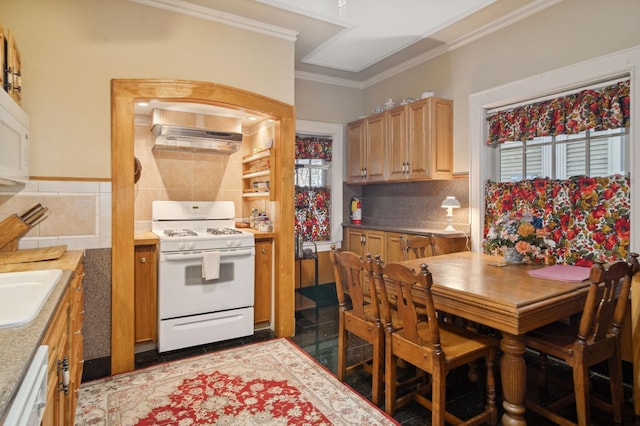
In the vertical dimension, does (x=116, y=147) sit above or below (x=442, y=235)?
above

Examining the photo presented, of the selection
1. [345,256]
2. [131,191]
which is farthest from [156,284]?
[345,256]

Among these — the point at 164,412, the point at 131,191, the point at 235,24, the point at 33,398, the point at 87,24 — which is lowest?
the point at 164,412

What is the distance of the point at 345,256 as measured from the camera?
92.2 inches

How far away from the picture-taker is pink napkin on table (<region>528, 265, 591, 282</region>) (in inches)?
87.5

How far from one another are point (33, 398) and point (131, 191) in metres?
2.18

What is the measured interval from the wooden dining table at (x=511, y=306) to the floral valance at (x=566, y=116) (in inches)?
52.6

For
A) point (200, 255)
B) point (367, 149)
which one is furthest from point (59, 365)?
point (367, 149)

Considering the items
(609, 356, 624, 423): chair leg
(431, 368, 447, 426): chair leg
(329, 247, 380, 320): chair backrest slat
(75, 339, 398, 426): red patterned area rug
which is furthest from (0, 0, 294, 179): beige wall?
(609, 356, 624, 423): chair leg

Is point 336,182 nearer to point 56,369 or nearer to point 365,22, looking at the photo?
point 365,22

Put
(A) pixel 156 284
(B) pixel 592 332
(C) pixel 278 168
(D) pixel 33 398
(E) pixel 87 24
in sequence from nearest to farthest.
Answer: (D) pixel 33 398
(B) pixel 592 332
(E) pixel 87 24
(A) pixel 156 284
(C) pixel 278 168

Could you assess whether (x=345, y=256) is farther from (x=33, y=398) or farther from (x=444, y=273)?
(x=33, y=398)

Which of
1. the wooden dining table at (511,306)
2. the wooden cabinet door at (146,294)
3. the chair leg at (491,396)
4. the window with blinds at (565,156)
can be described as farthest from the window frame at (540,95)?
the wooden cabinet door at (146,294)

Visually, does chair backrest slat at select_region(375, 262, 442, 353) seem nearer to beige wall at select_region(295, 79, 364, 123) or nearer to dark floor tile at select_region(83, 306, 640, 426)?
dark floor tile at select_region(83, 306, 640, 426)

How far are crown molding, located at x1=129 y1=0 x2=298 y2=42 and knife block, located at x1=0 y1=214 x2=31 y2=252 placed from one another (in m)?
1.79
